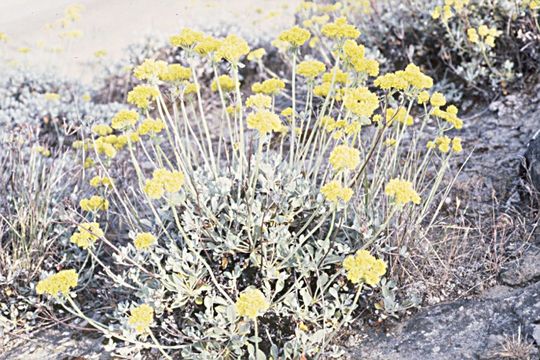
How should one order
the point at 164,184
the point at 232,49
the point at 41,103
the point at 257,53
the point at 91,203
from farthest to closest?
1. the point at 41,103
2. the point at 257,53
3. the point at 91,203
4. the point at 232,49
5. the point at 164,184

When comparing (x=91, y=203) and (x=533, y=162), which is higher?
(x=91, y=203)

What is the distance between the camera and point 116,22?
9086 mm

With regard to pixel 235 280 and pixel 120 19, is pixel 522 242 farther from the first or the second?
pixel 120 19

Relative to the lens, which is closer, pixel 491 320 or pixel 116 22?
pixel 491 320

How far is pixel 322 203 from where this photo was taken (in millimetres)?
2566

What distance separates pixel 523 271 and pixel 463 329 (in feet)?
1.54

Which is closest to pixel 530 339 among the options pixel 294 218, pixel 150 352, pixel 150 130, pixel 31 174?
pixel 294 218

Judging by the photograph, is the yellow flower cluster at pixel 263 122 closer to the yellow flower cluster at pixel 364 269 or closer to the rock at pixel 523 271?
the yellow flower cluster at pixel 364 269

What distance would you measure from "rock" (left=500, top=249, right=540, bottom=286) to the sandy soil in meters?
3.93

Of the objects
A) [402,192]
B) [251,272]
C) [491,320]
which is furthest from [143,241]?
[491,320]

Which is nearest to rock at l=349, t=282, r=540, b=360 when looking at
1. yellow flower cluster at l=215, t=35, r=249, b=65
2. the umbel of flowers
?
the umbel of flowers

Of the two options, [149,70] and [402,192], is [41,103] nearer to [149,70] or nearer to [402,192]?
[149,70]

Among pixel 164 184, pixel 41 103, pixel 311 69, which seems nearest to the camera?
pixel 164 184

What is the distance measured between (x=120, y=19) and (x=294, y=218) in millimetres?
7538
